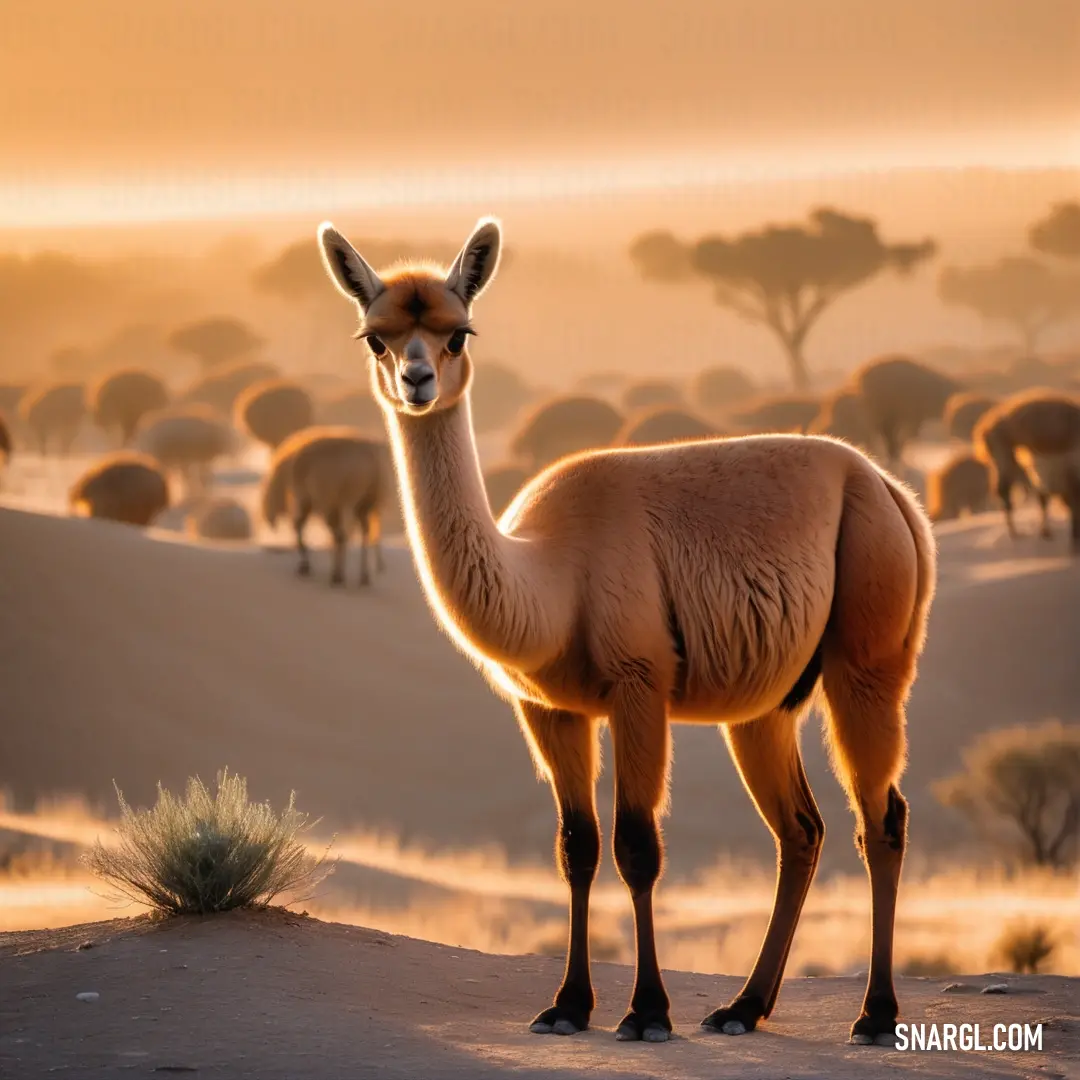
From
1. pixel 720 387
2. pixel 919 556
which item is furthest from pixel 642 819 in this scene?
pixel 720 387

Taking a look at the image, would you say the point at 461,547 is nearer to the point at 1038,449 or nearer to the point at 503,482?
the point at 1038,449

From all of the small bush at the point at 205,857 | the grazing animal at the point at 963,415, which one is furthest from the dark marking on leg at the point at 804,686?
the grazing animal at the point at 963,415

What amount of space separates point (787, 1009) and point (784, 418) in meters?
49.0

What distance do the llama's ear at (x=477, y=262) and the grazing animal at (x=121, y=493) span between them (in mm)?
28794

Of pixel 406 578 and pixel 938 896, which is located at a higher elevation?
pixel 406 578

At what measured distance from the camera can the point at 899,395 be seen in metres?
50.6

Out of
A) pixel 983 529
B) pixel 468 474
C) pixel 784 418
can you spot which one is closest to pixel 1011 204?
pixel 784 418

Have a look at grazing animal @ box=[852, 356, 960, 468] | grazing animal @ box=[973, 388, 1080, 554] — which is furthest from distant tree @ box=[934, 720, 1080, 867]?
grazing animal @ box=[852, 356, 960, 468]

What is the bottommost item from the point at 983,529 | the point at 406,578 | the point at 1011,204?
the point at 406,578

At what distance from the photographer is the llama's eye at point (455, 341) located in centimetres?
697

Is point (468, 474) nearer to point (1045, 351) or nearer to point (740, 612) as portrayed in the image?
point (740, 612)

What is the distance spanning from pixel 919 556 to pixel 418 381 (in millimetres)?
2676

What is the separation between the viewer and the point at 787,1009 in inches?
339

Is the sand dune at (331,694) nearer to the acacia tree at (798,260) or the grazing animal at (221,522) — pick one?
the grazing animal at (221,522)
